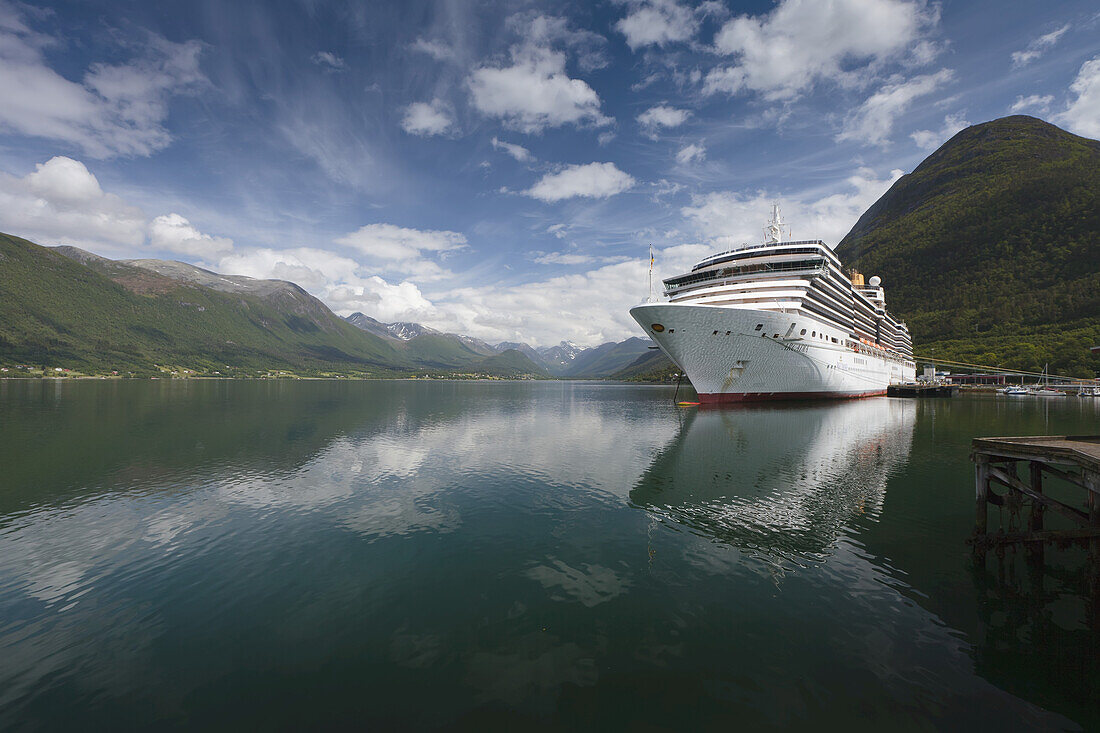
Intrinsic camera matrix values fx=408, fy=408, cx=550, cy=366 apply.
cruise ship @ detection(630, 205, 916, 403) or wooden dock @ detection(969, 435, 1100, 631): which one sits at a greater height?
cruise ship @ detection(630, 205, 916, 403)

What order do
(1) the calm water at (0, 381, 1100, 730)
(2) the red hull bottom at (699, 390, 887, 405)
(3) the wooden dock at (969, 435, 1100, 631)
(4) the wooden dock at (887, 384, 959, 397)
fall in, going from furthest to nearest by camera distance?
1. (4) the wooden dock at (887, 384, 959, 397)
2. (2) the red hull bottom at (699, 390, 887, 405)
3. (3) the wooden dock at (969, 435, 1100, 631)
4. (1) the calm water at (0, 381, 1100, 730)

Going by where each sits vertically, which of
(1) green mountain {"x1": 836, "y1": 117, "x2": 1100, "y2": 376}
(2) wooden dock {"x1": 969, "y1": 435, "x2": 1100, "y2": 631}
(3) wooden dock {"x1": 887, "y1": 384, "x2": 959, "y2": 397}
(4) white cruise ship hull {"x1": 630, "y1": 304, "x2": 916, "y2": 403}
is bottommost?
(2) wooden dock {"x1": 969, "y1": 435, "x2": 1100, "y2": 631}

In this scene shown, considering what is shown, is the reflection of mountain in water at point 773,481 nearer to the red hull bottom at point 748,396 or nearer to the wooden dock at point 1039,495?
the wooden dock at point 1039,495

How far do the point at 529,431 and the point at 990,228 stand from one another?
226066 millimetres

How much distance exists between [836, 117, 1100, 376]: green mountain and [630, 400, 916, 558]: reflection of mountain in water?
391 feet

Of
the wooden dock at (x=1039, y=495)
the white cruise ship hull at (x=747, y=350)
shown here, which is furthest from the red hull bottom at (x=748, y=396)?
the wooden dock at (x=1039, y=495)

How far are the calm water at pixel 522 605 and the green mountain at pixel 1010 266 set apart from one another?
450 feet

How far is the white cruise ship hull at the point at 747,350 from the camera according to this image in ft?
144

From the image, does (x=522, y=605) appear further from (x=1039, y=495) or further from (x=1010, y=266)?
(x=1010, y=266)

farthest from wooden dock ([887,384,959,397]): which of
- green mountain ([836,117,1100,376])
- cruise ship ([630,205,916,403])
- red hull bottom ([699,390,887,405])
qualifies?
red hull bottom ([699,390,887,405])

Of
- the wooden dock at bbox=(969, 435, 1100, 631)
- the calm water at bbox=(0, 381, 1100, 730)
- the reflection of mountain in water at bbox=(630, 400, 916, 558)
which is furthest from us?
the reflection of mountain in water at bbox=(630, 400, 916, 558)

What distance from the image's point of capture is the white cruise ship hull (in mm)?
43875

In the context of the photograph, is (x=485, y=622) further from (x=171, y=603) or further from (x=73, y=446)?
(x=73, y=446)

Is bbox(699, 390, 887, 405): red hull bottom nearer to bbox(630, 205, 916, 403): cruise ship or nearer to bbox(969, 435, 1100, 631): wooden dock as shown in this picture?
bbox(630, 205, 916, 403): cruise ship
